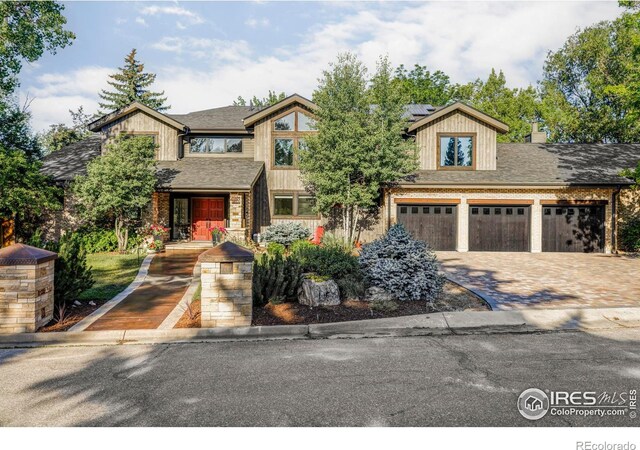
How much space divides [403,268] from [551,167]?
50.9 ft

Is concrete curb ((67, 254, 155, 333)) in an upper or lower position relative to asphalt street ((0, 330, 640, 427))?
upper

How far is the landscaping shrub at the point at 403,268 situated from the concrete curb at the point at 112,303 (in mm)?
5559

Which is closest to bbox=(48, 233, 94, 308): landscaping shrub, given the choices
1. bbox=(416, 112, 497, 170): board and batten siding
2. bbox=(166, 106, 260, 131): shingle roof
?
bbox=(166, 106, 260, 131): shingle roof

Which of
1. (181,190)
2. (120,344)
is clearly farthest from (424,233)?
(120,344)

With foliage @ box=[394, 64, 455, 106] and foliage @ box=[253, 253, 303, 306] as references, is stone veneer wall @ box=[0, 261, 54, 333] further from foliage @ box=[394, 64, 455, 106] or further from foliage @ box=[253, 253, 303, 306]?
foliage @ box=[394, 64, 455, 106]

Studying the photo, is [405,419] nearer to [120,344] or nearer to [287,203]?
[120,344]

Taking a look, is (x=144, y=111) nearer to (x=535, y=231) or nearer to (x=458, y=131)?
(x=458, y=131)

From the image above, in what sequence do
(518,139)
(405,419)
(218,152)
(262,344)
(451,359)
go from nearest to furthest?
(405,419)
(451,359)
(262,344)
(218,152)
(518,139)

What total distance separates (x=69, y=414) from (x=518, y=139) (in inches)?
1622

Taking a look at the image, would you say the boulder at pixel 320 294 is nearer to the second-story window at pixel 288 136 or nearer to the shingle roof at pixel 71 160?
the second-story window at pixel 288 136

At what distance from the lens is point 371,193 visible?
1728cm

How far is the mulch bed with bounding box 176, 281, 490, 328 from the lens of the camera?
6.99 metres

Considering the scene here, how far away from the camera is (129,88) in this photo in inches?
1764

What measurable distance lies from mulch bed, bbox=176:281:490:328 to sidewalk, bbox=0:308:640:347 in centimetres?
30
